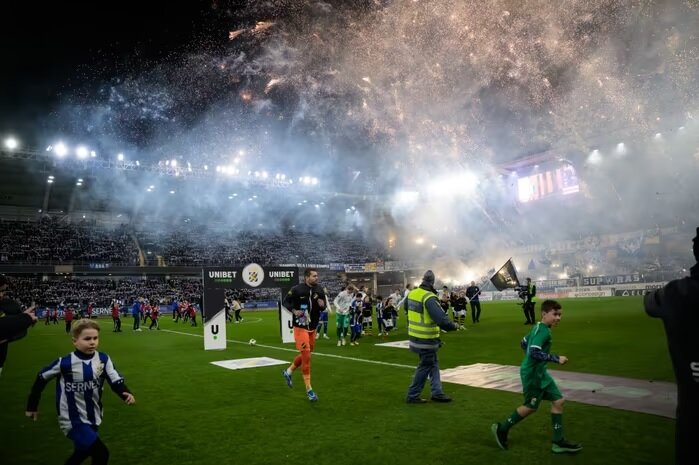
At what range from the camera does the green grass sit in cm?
561

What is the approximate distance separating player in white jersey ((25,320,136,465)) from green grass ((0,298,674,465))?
1780 millimetres

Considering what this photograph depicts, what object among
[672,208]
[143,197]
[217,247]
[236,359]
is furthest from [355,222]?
[236,359]

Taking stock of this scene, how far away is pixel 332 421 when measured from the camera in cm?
712

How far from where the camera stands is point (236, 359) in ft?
48.2

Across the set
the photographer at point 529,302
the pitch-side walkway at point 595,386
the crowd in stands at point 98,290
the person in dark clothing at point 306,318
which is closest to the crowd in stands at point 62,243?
the crowd in stands at point 98,290

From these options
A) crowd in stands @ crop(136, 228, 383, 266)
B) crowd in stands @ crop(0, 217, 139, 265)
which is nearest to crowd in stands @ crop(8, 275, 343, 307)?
crowd in stands @ crop(0, 217, 139, 265)

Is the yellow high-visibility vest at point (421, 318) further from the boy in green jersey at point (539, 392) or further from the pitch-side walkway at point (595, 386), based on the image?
the boy in green jersey at point (539, 392)

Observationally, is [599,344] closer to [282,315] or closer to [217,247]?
[282,315]

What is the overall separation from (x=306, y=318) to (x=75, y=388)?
16.2 feet

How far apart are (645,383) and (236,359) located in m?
11.1

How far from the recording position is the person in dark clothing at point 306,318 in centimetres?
868

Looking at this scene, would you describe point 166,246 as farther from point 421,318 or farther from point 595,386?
point 595,386

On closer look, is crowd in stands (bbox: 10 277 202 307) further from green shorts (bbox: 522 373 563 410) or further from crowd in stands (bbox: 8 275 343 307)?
green shorts (bbox: 522 373 563 410)

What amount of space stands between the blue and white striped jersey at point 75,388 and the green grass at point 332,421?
1.83 metres
